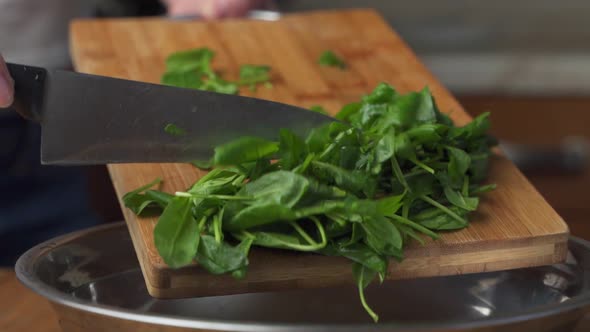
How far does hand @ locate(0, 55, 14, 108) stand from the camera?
2.92 feet

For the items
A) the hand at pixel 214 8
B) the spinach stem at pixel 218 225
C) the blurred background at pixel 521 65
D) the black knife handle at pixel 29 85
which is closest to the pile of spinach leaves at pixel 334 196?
the spinach stem at pixel 218 225

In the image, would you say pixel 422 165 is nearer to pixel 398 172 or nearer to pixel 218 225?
pixel 398 172

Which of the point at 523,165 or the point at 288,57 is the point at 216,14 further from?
the point at 523,165

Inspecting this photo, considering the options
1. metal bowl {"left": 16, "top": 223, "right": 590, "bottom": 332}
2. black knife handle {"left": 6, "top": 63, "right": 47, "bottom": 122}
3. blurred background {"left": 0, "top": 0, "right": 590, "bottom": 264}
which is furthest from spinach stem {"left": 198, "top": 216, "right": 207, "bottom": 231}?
blurred background {"left": 0, "top": 0, "right": 590, "bottom": 264}

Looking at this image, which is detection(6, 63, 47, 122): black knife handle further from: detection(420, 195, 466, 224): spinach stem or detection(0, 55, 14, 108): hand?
detection(420, 195, 466, 224): spinach stem

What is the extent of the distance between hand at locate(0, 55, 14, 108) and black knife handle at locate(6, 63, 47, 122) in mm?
16

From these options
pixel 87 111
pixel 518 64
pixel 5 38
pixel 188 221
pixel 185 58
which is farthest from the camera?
pixel 518 64

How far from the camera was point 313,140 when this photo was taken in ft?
2.94

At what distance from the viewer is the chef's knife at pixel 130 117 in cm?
93

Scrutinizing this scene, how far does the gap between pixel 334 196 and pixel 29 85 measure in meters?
0.33

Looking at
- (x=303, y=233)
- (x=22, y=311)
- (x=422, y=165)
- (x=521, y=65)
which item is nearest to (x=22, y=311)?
(x=22, y=311)

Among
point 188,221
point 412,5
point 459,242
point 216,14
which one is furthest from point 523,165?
point 188,221

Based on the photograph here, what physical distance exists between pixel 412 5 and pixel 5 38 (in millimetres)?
1217

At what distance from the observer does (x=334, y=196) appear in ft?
2.77
